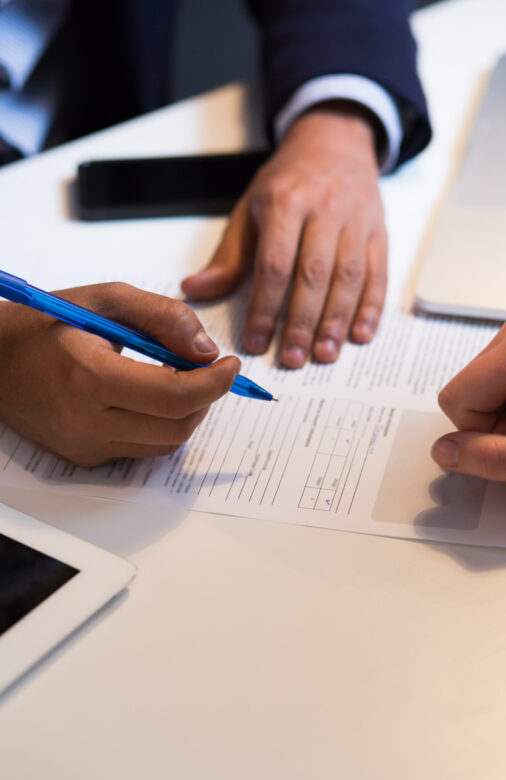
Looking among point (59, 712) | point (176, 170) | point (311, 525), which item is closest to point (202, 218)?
point (176, 170)

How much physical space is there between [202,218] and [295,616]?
0.46m

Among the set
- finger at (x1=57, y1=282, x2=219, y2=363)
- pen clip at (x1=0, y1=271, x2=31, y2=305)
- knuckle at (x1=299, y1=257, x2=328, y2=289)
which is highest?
pen clip at (x1=0, y1=271, x2=31, y2=305)

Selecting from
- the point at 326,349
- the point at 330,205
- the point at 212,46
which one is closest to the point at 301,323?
the point at 326,349

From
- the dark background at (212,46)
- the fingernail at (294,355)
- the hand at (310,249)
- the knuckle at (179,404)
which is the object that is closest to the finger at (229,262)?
the hand at (310,249)

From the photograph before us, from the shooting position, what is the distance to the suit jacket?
0.82 meters

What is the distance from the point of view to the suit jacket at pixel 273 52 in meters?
0.82

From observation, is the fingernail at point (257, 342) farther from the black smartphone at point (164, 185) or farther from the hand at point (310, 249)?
the black smartphone at point (164, 185)

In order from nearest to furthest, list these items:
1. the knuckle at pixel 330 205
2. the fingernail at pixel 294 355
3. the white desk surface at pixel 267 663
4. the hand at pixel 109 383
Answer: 1. the white desk surface at pixel 267 663
2. the hand at pixel 109 383
3. the fingernail at pixel 294 355
4. the knuckle at pixel 330 205

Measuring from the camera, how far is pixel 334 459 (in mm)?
511

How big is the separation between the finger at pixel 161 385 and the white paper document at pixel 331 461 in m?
0.06

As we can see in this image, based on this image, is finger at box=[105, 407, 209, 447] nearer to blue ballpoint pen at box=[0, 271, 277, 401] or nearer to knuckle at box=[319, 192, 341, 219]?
Answer: blue ballpoint pen at box=[0, 271, 277, 401]

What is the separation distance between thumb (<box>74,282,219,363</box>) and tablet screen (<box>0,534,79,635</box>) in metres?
0.15

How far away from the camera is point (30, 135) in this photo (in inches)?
36.4

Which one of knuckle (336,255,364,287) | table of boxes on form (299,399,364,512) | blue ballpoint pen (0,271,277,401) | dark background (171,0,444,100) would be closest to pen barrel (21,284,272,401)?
blue ballpoint pen (0,271,277,401)
